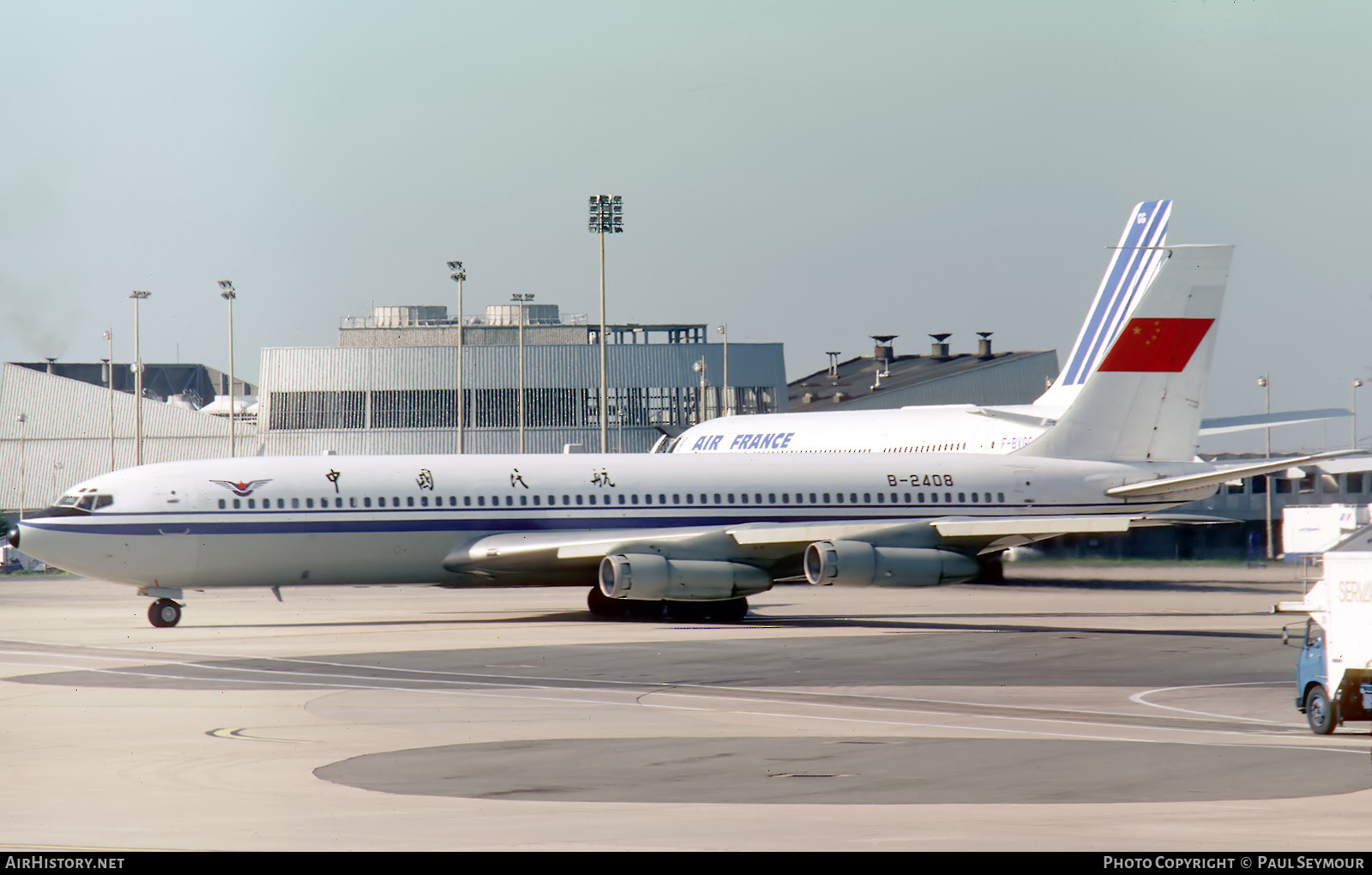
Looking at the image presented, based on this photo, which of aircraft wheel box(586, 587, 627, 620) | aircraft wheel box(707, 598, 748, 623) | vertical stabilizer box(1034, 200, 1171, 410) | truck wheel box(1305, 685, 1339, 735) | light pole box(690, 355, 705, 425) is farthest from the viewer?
light pole box(690, 355, 705, 425)

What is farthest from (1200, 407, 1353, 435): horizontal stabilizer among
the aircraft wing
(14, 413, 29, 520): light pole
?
(14, 413, 29, 520): light pole

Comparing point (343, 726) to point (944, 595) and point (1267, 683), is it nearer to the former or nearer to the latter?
point (1267, 683)

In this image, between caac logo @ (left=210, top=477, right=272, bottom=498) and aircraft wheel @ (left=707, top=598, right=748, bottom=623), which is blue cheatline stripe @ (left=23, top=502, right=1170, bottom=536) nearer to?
caac logo @ (left=210, top=477, right=272, bottom=498)

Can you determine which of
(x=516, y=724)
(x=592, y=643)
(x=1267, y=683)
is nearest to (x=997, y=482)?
(x=592, y=643)

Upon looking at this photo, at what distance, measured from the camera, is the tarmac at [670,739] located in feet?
48.7

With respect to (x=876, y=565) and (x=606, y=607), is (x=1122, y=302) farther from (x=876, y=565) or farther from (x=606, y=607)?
(x=606, y=607)

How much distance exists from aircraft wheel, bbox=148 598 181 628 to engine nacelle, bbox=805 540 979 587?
1614cm

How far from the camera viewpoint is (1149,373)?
51250 mm

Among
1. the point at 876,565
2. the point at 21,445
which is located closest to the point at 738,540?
the point at 876,565

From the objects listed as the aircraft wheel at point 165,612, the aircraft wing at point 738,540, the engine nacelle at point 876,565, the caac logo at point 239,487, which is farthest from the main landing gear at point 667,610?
the aircraft wheel at point 165,612

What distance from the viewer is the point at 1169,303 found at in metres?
51.0

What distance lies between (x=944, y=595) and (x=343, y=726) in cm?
3632

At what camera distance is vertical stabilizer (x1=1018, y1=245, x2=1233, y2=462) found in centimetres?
5097

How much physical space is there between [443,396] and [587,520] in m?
76.9
